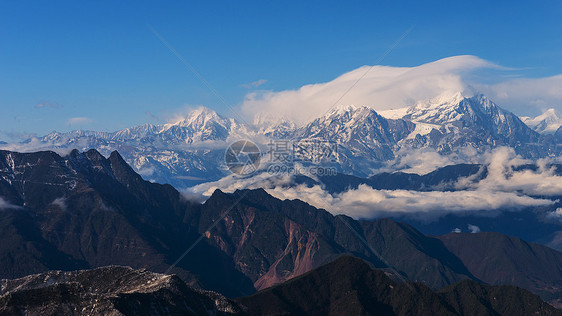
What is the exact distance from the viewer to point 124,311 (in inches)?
7426

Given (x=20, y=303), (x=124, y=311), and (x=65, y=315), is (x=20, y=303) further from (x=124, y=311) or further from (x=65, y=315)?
(x=124, y=311)

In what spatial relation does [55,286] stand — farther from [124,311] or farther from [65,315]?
[124,311]

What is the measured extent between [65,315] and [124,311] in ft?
56.1

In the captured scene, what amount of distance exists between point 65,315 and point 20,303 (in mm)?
13542

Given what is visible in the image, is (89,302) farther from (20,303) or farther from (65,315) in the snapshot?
(20,303)

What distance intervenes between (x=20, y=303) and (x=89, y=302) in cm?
1958

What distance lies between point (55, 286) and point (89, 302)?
12.1 meters

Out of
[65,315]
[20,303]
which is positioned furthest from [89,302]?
[20,303]

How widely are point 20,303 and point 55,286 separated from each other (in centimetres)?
1105

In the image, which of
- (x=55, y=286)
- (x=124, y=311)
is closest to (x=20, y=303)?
(x=55, y=286)

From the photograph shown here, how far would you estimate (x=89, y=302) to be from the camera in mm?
187250

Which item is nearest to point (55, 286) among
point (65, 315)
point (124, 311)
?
point (65, 315)

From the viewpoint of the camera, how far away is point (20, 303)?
182250mm

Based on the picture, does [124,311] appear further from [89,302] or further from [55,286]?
[55,286]
